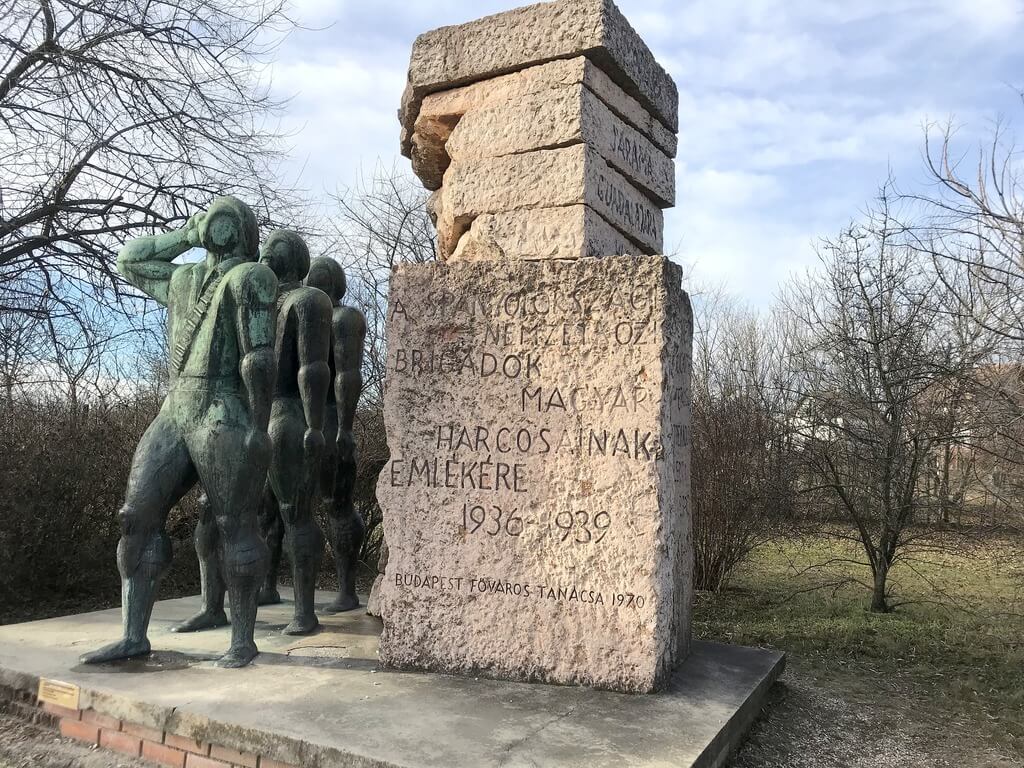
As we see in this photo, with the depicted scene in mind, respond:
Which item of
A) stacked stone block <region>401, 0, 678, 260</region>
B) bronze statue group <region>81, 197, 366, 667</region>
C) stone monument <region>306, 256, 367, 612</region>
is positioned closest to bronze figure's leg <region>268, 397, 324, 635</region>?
bronze statue group <region>81, 197, 366, 667</region>

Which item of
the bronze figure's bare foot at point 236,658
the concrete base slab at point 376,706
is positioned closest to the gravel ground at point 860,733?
the concrete base slab at point 376,706

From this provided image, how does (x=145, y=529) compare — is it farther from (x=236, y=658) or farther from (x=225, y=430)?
(x=236, y=658)

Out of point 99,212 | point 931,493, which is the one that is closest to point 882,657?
point 931,493

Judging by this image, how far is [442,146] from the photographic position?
4449 millimetres

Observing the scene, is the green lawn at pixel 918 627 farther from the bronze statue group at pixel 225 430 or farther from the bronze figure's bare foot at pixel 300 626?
the bronze statue group at pixel 225 430

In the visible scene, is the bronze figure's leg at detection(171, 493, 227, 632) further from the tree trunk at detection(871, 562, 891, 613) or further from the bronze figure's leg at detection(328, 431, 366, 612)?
the tree trunk at detection(871, 562, 891, 613)

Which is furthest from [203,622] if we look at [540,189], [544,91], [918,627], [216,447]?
[918,627]

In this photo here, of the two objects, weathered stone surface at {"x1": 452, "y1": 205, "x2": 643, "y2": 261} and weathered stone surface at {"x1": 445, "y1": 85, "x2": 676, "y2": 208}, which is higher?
weathered stone surface at {"x1": 445, "y1": 85, "x2": 676, "y2": 208}

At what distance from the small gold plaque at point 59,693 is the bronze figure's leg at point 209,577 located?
0.91m

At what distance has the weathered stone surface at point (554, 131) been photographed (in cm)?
371

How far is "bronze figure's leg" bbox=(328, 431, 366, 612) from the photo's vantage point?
4734mm

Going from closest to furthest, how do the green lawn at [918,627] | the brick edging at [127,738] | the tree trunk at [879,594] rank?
the brick edging at [127,738] < the green lawn at [918,627] < the tree trunk at [879,594]

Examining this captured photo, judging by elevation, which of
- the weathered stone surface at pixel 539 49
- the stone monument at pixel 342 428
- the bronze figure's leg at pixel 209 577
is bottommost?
the bronze figure's leg at pixel 209 577

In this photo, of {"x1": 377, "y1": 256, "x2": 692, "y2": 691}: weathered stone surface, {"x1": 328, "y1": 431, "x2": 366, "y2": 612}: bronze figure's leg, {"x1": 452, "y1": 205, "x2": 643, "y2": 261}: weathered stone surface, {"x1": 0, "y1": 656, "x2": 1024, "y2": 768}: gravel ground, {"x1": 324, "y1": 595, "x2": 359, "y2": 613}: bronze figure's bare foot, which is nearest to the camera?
{"x1": 0, "y1": 656, "x2": 1024, "y2": 768}: gravel ground
